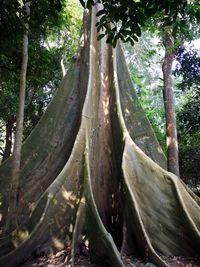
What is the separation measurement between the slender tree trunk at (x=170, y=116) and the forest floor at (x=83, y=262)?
206 centimetres

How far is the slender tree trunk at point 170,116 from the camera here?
21.0 feet

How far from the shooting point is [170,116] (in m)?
6.71

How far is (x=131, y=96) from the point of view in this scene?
686 cm

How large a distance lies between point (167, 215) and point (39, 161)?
2.53 meters

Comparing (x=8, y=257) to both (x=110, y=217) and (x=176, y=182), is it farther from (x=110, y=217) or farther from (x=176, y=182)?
(x=176, y=182)

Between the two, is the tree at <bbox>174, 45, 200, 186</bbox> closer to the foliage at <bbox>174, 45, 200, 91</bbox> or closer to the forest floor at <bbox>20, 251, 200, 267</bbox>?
the foliage at <bbox>174, 45, 200, 91</bbox>

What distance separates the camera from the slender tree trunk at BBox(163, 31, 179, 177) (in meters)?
6.39

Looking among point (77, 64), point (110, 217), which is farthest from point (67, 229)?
point (77, 64)

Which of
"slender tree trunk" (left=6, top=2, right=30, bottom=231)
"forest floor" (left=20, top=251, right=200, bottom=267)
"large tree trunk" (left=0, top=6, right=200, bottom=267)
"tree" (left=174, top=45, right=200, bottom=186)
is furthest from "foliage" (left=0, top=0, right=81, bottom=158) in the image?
"tree" (left=174, top=45, right=200, bottom=186)

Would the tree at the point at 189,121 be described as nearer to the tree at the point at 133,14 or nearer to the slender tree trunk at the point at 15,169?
the slender tree trunk at the point at 15,169

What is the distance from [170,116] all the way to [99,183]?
2.19 meters

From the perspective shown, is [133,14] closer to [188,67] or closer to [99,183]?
[99,183]

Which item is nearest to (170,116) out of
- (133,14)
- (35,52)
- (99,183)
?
(99,183)

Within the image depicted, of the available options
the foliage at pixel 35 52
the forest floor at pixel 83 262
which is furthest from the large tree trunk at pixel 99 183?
the foliage at pixel 35 52
